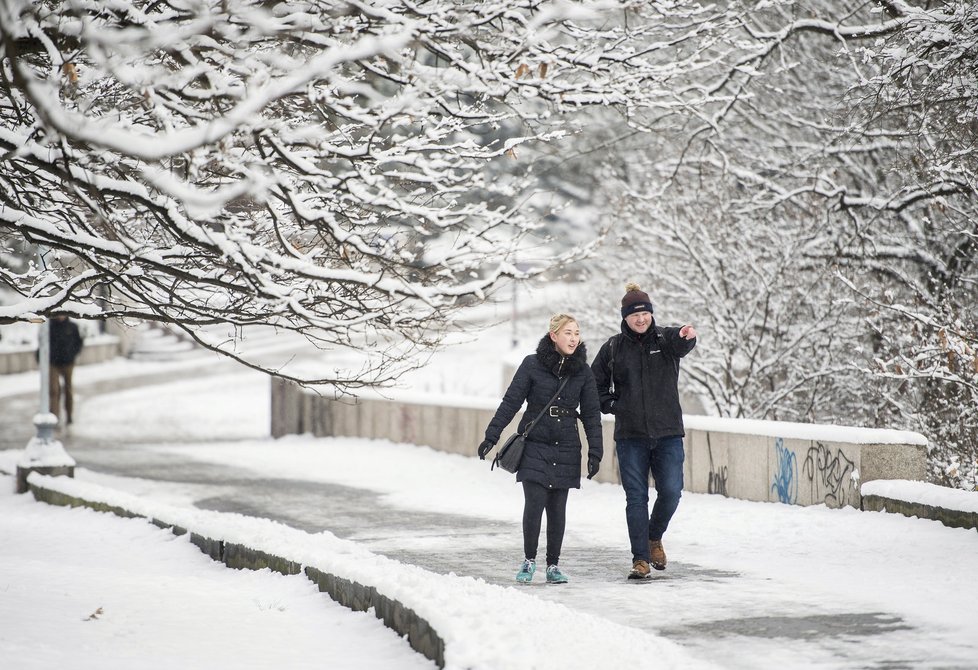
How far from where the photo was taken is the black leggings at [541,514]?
807cm

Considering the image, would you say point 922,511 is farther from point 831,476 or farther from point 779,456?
point 779,456

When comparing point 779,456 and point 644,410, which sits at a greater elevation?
point 644,410

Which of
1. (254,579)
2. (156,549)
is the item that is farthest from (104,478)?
(254,579)

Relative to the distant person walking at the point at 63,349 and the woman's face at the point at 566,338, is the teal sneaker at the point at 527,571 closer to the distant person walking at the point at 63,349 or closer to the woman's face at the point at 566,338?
the woman's face at the point at 566,338

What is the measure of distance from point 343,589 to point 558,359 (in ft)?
6.40

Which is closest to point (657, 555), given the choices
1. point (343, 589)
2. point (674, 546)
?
point (674, 546)

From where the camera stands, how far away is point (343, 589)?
7.69 meters

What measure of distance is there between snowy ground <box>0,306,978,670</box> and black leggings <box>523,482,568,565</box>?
262mm

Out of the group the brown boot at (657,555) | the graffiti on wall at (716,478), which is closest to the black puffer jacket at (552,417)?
the brown boot at (657,555)

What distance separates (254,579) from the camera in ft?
28.7

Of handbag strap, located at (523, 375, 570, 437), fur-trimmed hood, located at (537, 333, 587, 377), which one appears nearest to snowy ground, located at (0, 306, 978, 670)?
handbag strap, located at (523, 375, 570, 437)

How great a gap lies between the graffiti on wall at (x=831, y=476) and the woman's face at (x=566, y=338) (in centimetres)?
360

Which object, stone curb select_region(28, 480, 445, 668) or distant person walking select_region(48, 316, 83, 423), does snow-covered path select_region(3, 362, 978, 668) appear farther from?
distant person walking select_region(48, 316, 83, 423)

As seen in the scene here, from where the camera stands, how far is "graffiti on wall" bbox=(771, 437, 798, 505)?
36.7ft
